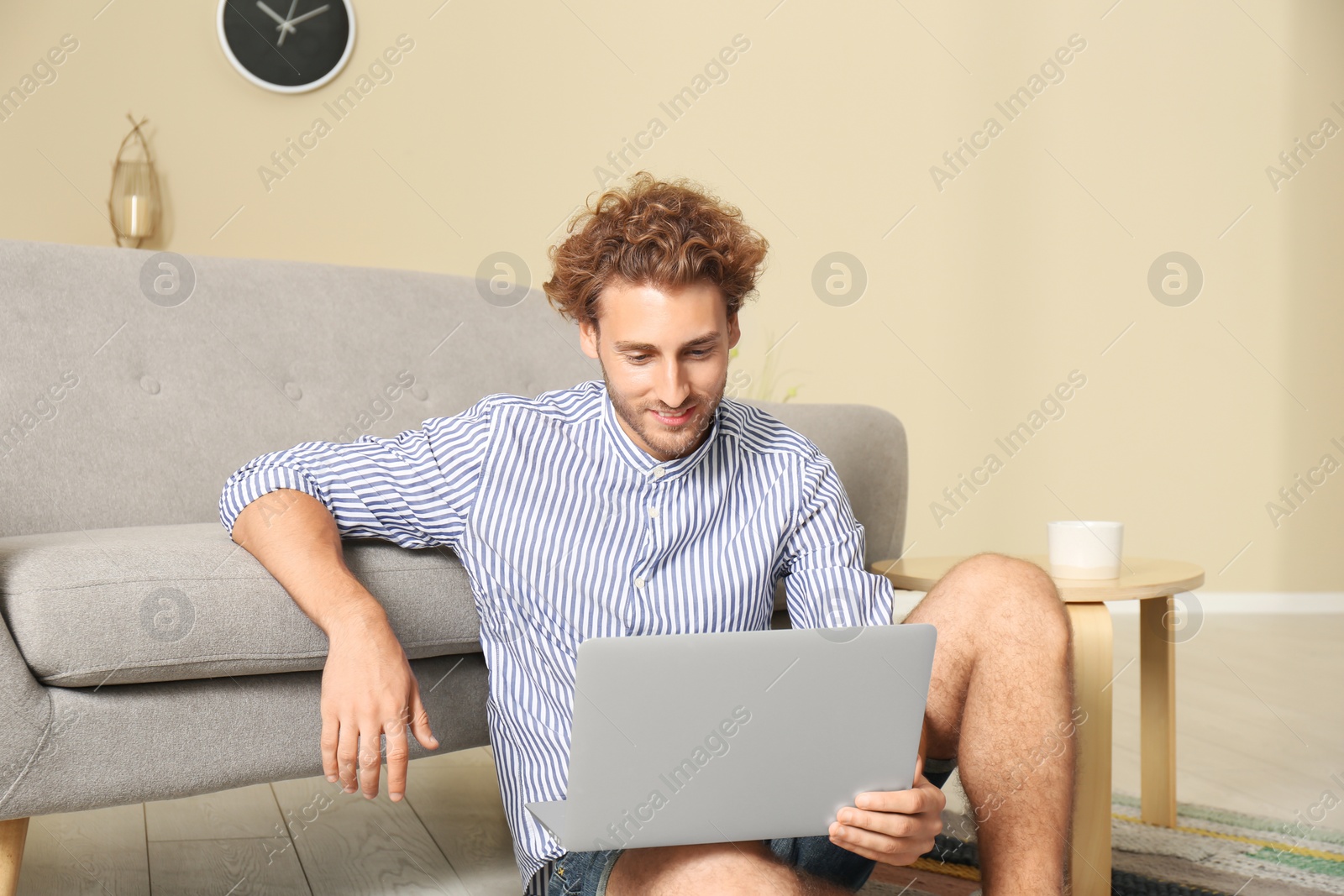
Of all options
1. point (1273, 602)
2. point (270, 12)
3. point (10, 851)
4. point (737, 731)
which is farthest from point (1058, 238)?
point (10, 851)

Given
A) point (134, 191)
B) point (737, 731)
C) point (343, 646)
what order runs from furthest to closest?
1. point (134, 191)
2. point (343, 646)
3. point (737, 731)

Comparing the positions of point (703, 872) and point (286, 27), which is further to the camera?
point (286, 27)

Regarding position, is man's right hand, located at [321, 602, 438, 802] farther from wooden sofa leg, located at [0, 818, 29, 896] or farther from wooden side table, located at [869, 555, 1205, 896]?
wooden side table, located at [869, 555, 1205, 896]

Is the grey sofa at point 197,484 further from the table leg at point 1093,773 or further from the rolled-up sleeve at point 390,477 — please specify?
the table leg at point 1093,773

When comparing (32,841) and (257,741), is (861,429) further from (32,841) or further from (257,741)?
(32,841)

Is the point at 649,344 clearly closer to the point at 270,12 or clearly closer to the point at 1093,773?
the point at 1093,773

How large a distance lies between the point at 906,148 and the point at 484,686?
2942 mm

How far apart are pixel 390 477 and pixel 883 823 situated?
62 cm

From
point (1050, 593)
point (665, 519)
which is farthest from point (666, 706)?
point (1050, 593)

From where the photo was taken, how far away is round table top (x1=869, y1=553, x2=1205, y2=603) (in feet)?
4.72

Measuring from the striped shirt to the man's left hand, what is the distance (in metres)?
0.24

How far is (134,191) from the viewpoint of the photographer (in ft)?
10.3

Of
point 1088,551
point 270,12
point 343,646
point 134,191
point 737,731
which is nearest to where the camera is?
point 737,731

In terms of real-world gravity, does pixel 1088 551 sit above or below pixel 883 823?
above
